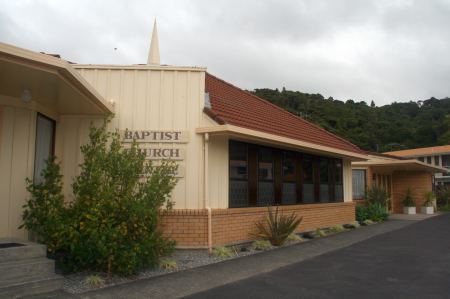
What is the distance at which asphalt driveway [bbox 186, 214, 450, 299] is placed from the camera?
6.38 m

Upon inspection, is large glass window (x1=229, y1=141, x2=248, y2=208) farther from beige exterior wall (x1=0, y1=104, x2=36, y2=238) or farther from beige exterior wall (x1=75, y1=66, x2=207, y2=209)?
beige exterior wall (x1=0, y1=104, x2=36, y2=238)

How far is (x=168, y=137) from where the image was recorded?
9711mm

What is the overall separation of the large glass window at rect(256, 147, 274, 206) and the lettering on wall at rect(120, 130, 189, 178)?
253 centimetres

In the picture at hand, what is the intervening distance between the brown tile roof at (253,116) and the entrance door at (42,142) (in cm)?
344

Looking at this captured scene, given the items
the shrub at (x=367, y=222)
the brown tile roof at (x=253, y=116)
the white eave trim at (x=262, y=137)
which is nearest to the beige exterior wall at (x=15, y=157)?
the white eave trim at (x=262, y=137)

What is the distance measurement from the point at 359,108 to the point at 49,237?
48.2 m

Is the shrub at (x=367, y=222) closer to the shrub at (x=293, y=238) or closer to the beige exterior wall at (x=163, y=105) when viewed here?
the shrub at (x=293, y=238)

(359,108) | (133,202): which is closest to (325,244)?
(133,202)

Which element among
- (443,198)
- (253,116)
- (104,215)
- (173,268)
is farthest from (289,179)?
(443,198)

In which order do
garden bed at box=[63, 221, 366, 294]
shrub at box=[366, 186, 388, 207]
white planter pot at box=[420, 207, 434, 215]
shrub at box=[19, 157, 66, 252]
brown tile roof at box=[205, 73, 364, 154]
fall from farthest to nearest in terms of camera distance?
white planter pot at box=[420, 207, 434, 215]
shrub at box=[366, 186, 388, 207]
brown tile roof at box=[205, 73, 364, 154]
shrub at box=[19, 157, 66, 252]
garden bed at box=[63, 221, 366, 294]

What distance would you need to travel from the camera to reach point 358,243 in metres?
11.7

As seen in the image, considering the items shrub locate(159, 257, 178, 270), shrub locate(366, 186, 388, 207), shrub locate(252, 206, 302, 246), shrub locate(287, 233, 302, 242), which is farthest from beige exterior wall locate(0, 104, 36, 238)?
shrub locate(366, 186, 388, 207)

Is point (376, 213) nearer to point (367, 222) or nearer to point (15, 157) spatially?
point (367, 222)

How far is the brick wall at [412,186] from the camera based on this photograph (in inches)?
974
